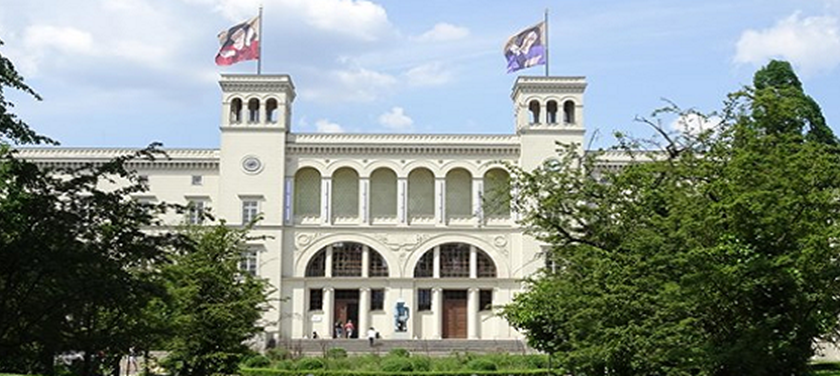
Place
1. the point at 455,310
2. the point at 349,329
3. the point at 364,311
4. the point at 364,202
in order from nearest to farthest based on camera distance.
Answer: the point at 349,329, the point at 364,311, the point at 455,310, the point at 364,202

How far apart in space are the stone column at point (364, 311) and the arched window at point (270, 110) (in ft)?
35.3

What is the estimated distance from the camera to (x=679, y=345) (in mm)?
18969

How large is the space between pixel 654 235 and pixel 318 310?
121 ft

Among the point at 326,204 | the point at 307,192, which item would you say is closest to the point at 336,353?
the point at 326,204

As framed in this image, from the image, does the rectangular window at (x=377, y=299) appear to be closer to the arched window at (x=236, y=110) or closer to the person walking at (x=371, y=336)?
the person walking at (x=371, y=336)

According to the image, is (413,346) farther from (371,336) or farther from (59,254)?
(59,254)

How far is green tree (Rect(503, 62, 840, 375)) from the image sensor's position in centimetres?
1739

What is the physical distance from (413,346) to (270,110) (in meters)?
15.6

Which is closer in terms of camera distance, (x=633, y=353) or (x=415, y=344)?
(x=633, y=353)

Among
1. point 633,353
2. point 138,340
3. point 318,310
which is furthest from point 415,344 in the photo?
point 138,340

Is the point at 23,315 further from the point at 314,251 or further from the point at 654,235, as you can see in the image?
the point at 314,251

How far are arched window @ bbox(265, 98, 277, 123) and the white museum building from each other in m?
0.08

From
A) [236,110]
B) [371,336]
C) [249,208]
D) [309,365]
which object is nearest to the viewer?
[309,365]

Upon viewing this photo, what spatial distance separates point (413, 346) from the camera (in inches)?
2023
